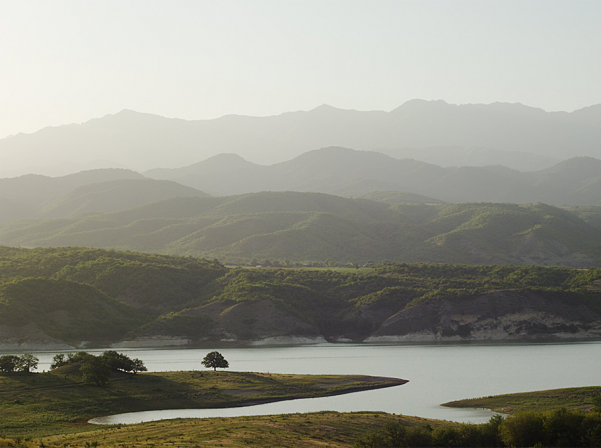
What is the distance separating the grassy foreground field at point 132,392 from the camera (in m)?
51.1

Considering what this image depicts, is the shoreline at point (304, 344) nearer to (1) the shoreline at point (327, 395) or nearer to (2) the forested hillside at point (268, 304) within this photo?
(2) the forested hillside at point (268, 304)

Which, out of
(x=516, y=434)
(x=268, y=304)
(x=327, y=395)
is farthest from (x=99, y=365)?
(x=268, y=304)

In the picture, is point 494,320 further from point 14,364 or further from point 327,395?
point 14,364

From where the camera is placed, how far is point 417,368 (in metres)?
87.9

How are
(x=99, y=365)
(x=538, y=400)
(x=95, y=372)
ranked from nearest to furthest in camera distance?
1. (x=538, y=400)
2. (x=95, y=372)
3. (x=99, y=365)

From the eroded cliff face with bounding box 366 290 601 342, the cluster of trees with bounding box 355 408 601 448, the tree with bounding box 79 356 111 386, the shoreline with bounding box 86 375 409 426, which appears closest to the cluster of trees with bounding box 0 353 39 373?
the tree with bounding box 79 356 111 386

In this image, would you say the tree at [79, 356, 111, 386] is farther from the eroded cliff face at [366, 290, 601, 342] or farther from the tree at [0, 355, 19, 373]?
the eroded cliff face at [366, 290, 601, 342]

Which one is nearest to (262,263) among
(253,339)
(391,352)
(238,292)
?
(238,292)

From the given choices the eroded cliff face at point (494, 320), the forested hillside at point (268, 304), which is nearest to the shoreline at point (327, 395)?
the forested hillside at point (268, 304)

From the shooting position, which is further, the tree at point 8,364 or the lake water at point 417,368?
the tree at point 8,364

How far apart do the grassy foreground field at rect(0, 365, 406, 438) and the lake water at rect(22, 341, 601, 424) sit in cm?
233

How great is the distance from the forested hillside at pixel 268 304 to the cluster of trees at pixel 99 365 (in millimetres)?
52401

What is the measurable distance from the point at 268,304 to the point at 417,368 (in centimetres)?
5549

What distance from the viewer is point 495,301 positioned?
13638cm
